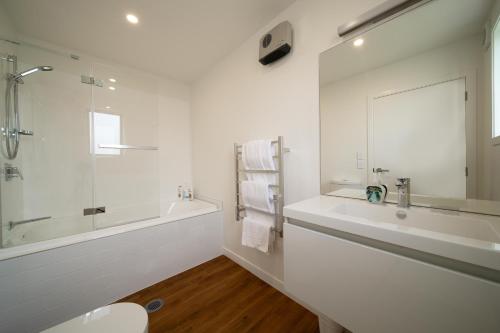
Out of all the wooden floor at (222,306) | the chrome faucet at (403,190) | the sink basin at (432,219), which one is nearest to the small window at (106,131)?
the wooden floor at (222,306)

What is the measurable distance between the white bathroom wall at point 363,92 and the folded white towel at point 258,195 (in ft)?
1.36

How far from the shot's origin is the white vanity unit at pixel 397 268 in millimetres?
506

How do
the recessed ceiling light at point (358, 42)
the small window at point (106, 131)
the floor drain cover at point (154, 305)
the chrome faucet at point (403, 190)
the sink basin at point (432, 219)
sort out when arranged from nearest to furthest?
1. the sink basin at point (432, 219)
2. the chrome faucet at point (403, 190)
3. the recessed ceiling light at point (358, 42)
4. the floor drain cover at point (154, 305)
5. the small window at point (106, 131)

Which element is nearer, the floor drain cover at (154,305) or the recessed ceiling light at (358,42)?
the recessed ceiling light at (358,42)

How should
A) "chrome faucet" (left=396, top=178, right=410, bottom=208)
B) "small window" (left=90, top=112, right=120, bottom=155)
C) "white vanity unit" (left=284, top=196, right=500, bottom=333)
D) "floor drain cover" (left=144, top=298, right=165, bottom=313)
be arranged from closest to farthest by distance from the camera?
1. "white vanity unit" (left=284, top=196, right=500, bottom=333)
2. "chrome faucet" (left=396, top=178, right=410, bottom=208)
3. "floor drain cover" (left=144, top=298, right=165, bottom=313)
4. "small window" (left=90, top=112, right=120, bottom=155)

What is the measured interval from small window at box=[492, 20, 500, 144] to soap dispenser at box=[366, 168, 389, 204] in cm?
43

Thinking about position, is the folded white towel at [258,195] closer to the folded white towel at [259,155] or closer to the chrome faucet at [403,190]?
the folded white towel at [259,155]

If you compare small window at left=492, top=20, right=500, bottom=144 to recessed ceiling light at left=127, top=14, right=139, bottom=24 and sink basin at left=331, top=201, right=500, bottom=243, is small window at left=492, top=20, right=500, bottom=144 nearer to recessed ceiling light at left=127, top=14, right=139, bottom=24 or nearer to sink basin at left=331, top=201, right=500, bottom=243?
sink basin at left=331, top=201, right=500, bottom=243

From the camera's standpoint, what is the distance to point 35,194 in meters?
1.71

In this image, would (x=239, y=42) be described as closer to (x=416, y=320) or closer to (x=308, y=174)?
(x=308, y=174)

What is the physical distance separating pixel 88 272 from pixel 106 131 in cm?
140

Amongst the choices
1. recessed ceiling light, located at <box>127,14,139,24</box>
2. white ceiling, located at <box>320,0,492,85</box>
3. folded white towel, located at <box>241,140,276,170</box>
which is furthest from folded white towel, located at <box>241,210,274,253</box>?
recessed ceiling light, located at <box>127,14,139,24</box>

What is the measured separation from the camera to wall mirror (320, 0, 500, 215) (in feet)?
2.59

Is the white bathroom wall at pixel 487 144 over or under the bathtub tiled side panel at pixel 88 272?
over
